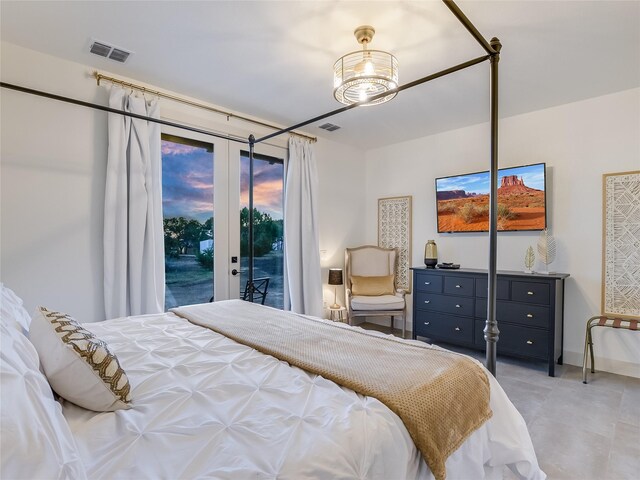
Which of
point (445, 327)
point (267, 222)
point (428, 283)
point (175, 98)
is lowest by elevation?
point (445, 327)

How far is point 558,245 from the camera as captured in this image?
349 cm

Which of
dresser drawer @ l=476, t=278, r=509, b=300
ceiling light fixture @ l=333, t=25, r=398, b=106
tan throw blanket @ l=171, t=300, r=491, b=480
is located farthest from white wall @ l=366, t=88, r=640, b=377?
tan throw blanket @ l=171, t=300, r=491, b=480

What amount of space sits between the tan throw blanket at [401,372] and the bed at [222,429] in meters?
0.05

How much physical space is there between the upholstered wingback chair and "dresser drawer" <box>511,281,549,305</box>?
4.08 feet

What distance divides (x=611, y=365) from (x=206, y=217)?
13.9 ft

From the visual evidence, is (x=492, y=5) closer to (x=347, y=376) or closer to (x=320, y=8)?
(x=320, y=8)

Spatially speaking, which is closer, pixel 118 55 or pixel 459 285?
pixel 118 55

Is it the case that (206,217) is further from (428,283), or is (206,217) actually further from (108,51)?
(428,283)

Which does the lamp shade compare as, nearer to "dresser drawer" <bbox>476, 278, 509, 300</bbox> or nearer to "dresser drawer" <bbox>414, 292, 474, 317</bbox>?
"dresser drawer" <bbox>414, 292, 474, 317</bbox>

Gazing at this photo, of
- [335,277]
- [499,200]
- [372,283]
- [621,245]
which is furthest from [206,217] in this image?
[621,245]

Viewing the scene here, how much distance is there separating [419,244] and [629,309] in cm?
220

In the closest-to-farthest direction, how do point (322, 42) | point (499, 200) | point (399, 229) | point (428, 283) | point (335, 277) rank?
point (322, 42), point (499, 200), point (428, 283), point (335, 277), point (399, 229)

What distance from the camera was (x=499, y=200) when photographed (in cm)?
379

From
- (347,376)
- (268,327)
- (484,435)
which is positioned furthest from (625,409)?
(268,327)
